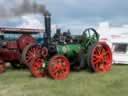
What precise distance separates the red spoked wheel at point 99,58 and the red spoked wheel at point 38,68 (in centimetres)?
163

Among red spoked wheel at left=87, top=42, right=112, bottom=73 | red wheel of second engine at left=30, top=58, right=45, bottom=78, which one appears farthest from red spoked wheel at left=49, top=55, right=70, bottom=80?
red spoked wheel at left=87, top=42, right=112, bottom=73

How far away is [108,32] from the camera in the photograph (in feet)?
55.8

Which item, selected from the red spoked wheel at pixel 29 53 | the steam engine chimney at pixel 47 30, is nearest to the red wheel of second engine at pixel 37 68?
the steam engine chimney at pixel 47 30

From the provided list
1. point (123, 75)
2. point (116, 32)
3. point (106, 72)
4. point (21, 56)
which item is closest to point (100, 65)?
point (106, 72)

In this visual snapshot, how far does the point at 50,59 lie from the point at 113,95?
3.19 meters

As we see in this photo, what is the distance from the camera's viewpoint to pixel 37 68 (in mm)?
11383

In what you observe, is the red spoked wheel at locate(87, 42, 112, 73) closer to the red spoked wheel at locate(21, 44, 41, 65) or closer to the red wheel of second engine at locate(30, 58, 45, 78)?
the red wheel of second engine at locate(30, 58, 45, 78)

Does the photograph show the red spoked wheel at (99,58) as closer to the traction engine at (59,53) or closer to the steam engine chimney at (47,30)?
the traction engine at (59,53)

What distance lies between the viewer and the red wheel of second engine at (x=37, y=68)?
36.9ft

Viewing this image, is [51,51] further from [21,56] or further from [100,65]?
[21,56]

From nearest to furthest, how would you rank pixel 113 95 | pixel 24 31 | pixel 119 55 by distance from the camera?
pixel 113 95 < pixel 24 31 < pixel 119 55

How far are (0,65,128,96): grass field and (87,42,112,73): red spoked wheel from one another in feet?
2.85

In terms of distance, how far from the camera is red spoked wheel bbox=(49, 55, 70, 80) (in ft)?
34.8

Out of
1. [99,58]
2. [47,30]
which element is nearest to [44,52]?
[47,30]
